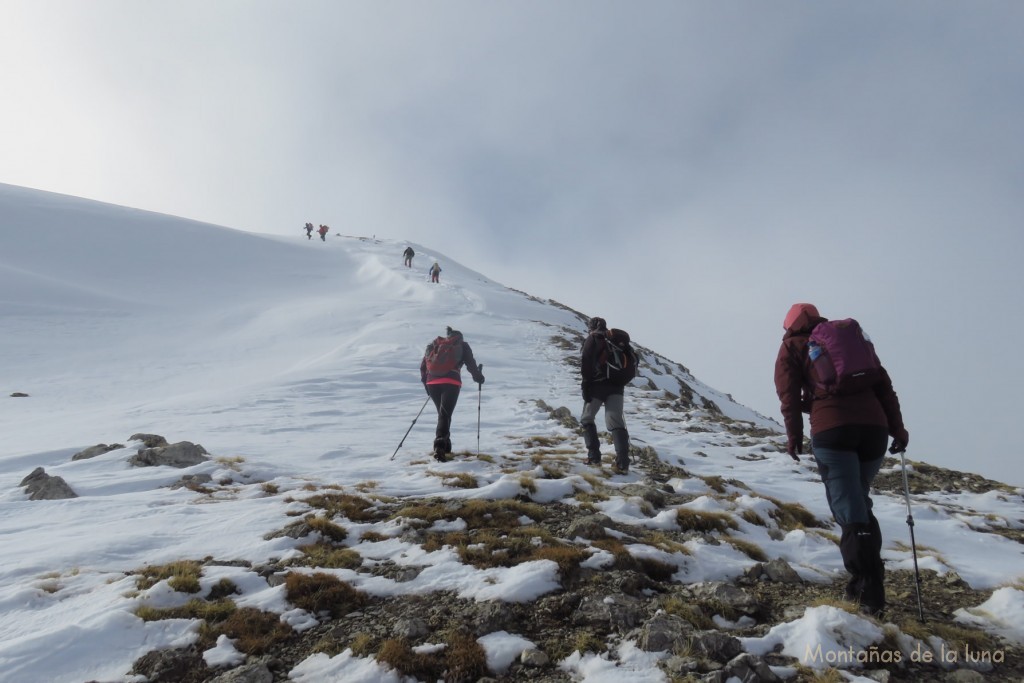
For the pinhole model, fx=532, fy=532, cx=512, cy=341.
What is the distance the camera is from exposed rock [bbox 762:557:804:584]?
5398 millimetres

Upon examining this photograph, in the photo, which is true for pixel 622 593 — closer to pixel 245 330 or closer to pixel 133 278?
pixel 245 330

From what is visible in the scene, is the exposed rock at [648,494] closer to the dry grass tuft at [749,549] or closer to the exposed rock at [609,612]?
the dry grass tuft at [749,549]

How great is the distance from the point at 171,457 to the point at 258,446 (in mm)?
2163

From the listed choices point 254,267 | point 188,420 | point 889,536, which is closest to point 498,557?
point 889,536

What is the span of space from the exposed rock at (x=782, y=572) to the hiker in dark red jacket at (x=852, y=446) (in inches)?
31.4

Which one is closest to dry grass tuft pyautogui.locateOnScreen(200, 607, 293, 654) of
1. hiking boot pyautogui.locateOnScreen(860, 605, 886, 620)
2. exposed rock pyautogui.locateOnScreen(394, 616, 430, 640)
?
exposed rock pyautogui.locateOnScreen(394, 616, 430, 640)

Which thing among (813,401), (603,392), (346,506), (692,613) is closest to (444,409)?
(603,392)

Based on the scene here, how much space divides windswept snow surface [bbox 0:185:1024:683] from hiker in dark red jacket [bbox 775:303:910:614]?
76cm

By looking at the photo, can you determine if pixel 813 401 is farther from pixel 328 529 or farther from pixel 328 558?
pixel 328 529

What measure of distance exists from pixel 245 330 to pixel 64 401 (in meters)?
11.9

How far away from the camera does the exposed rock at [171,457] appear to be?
30.2ft

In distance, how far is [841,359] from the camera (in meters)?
4.44

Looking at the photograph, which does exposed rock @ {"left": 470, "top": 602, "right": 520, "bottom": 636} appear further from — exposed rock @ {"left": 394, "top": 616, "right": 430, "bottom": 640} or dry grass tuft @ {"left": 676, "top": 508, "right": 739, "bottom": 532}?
dry grass tuft @ {"left": 676, "top": 508, "right": 739, "bottom": 532}

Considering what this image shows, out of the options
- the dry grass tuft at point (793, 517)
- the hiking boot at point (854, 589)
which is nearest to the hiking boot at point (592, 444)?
the dry grass tuft at point (793, 517)
